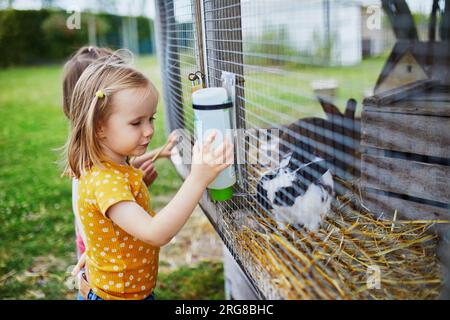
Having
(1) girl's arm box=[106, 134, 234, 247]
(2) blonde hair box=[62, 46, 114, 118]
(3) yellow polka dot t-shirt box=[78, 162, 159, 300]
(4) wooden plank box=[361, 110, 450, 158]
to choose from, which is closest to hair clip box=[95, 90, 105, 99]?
(3) yellow polka dot t-shirt box=[78, 162, 159, 300]

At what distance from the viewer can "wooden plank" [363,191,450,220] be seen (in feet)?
4.40

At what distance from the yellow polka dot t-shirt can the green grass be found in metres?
0.66

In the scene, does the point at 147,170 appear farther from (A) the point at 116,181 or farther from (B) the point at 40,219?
(B) the point at 40,219

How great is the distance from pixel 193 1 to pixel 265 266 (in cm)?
82

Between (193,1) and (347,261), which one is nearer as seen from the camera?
(347,261)

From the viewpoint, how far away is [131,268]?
1.40 meters

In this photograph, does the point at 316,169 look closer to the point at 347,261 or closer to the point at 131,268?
the point at 347,261

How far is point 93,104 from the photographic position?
4.13ft

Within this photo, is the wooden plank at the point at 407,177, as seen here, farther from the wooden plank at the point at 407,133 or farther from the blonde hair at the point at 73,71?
the blonde hair at the point at 73,71

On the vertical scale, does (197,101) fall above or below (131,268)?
above

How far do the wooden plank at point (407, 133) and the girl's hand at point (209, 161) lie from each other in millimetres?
632

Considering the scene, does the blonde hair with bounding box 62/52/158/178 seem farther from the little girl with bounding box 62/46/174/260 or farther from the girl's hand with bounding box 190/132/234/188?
the little girl with bounding box 62/46/174/260

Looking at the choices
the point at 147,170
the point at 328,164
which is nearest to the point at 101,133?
the point at 147,170
